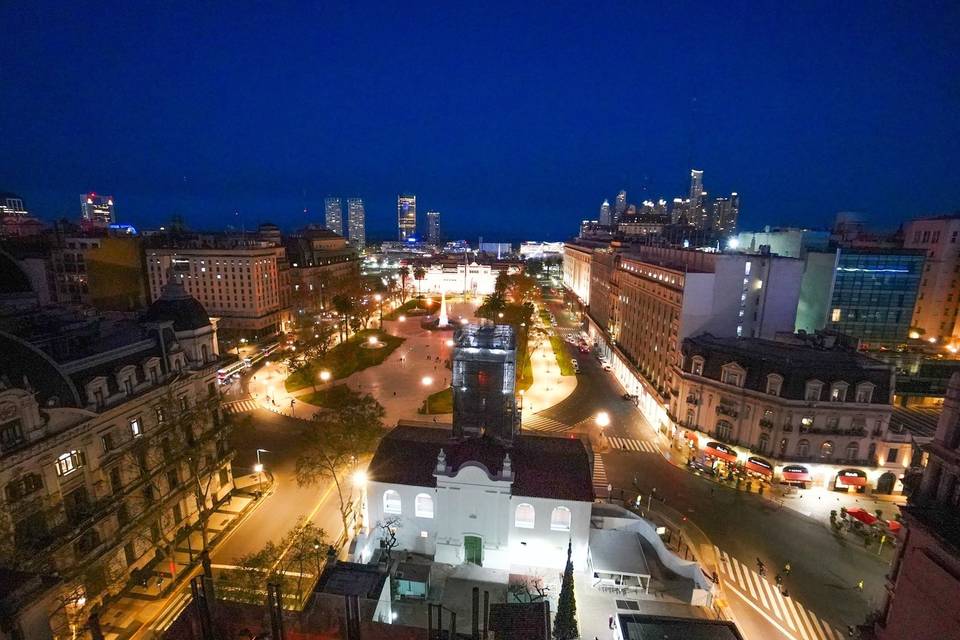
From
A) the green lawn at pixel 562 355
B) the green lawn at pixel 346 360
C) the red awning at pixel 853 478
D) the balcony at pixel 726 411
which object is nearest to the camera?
the red awning at pixel 853 478

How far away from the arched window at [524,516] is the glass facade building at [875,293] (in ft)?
234

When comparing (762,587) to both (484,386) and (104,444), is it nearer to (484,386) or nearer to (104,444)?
(484,386)

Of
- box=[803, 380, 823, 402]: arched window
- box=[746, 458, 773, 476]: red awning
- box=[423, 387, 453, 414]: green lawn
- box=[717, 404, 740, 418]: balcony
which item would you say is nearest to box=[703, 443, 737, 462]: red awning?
box=[746, 458, 773, 476]: red awning

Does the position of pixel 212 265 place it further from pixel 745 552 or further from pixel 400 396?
pixel 745 552

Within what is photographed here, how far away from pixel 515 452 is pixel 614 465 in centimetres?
1915

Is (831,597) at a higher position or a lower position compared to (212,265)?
lower

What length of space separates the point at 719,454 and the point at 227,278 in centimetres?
9677

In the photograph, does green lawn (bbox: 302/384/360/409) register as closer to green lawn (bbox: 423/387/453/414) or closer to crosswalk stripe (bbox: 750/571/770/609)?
green lawn (bbox: 423/387/453/414)

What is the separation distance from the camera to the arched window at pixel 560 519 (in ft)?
107

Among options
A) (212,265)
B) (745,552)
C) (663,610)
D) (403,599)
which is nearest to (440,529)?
(403,599)

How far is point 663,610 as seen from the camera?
29.8m

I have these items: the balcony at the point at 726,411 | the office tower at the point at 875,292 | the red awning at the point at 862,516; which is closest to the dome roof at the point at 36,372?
the balcony at the point at 726,411

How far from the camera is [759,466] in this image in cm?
4544

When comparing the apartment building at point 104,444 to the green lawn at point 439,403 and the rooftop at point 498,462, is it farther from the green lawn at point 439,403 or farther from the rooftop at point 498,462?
the green lawn at point 439,403
